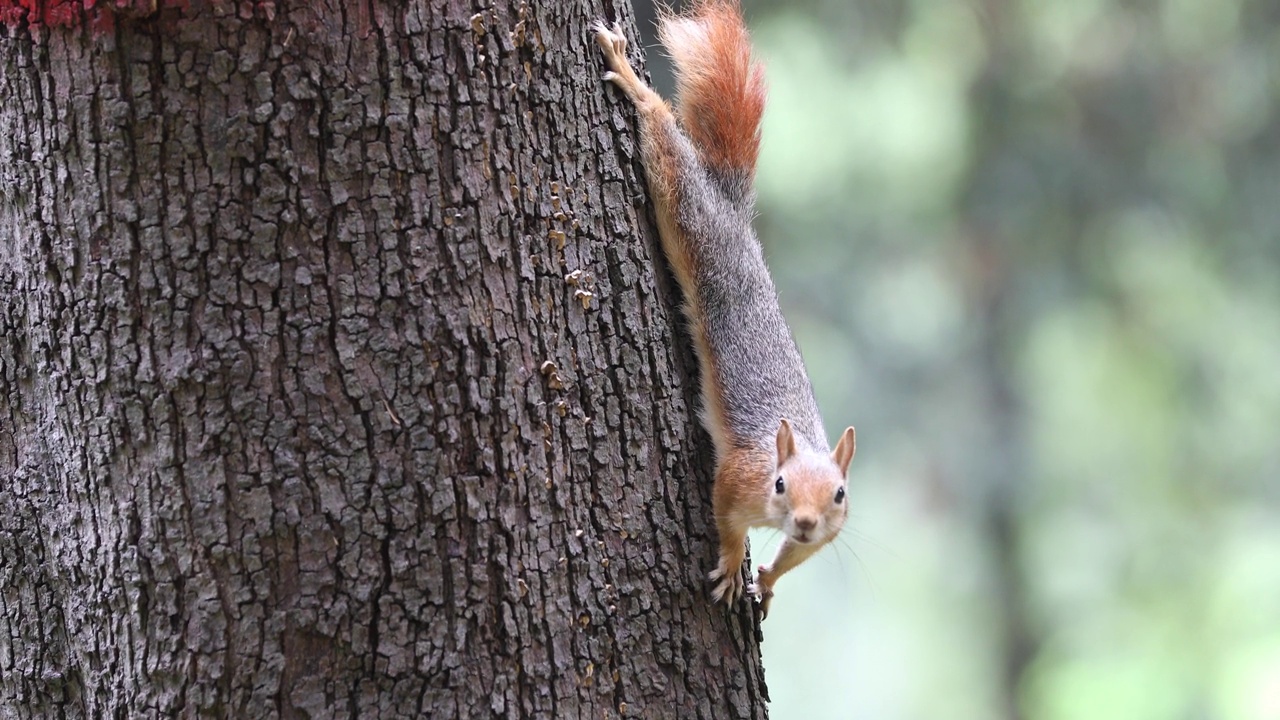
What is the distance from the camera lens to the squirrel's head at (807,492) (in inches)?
77.3

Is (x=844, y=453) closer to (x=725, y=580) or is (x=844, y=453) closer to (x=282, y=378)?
(x=725, y=580)

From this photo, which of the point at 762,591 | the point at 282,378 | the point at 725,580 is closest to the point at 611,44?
the point at 282,378

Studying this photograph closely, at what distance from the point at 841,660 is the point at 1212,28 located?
3454 millimetres

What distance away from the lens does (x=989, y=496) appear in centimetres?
514

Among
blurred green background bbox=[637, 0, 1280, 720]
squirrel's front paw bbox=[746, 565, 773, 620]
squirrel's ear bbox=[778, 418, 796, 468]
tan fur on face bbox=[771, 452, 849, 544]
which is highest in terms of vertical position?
blurred green background bbox=[637, 0, 1280, 720]

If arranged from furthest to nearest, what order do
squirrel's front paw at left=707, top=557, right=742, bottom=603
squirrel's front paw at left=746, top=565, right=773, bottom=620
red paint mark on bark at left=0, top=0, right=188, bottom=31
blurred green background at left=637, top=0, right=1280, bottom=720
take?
blurred green background at left=637, top=0, right=1280, bottom=720 → squirrel's front paw at left=746, top=565, right=773, bottom=620 → squirrel's front paw at left=707, top=557, right=742, bottom=603 → red paint mark on bark at left=0, top=0, right=188, bottom=31

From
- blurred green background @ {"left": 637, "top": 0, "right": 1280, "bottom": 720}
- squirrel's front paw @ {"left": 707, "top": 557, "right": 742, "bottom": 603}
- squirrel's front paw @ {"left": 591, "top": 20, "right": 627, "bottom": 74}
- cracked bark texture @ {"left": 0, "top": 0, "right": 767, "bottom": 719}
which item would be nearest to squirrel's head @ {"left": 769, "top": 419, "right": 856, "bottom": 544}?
squirrel's front paw @ {"left": 707, "top": 557, "right": 742, "bottom": 603}

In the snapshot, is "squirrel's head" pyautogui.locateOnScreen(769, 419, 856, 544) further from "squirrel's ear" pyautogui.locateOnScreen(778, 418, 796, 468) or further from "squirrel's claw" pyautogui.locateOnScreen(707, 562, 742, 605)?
"squirrel's claw" pyautogui.locateOnScreen(707, 562, 742, 605)

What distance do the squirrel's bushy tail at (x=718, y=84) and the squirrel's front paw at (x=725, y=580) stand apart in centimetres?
82

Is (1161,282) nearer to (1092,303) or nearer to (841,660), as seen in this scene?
(1092,303)

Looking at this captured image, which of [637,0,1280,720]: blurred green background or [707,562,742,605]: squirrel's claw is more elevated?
[637,0,1280,720]: blurred green background

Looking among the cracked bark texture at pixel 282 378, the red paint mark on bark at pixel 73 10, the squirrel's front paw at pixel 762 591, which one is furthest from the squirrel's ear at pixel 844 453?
the red paint mark on bark at pixel 73 10

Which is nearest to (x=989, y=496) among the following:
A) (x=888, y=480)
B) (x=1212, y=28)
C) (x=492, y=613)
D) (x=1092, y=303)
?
(x=888, y=480)

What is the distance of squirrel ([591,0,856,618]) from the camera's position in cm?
181
